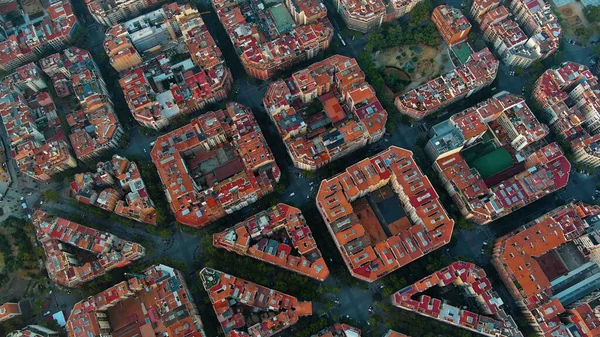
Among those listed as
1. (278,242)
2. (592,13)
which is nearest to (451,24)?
(592,13)

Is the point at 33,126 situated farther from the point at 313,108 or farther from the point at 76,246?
the point at 313,108

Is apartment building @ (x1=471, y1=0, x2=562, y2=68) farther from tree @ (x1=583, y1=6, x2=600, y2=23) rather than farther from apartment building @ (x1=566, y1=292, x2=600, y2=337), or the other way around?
apartment building @ (x1=566, y1=292, x2=600, y2=337)

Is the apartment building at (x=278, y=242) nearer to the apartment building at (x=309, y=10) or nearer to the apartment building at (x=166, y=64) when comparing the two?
the apartment building at (x=166, y=64)

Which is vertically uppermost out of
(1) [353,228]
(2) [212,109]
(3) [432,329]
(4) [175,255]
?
(2) [212,109]

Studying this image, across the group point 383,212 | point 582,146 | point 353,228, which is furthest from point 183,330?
point 582,146

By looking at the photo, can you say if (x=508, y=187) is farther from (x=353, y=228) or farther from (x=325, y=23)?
(x=325, y=23)

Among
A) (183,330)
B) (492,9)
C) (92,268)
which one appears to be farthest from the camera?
(492,9)

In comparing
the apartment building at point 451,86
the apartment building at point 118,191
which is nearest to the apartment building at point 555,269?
the apartment building at point 451,86
